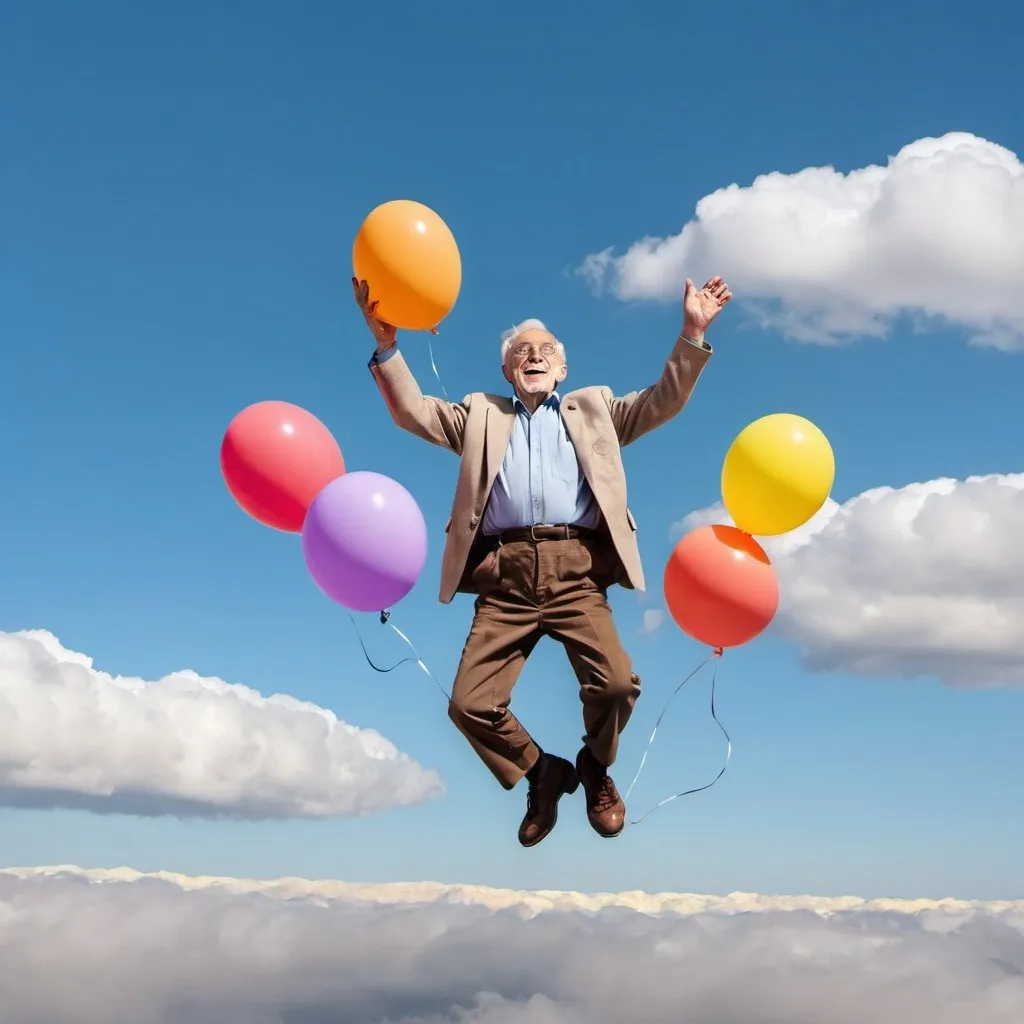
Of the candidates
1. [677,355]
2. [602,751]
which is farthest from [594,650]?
[677,355]

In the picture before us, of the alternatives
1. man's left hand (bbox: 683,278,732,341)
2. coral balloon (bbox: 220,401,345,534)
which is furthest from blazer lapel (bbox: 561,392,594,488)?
coral balloon (bbox: 220,401,345,534)

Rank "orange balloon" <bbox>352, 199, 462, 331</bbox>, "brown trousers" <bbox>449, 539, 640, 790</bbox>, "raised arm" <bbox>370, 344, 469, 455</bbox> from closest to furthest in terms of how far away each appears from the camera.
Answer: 1. "brown trousers" <bbox>449, 539, 640, 790</bbox>
2. "orange balloon" <bbox>352, 199, 462, 331</bbox>
3. "raised arm" <bbox>370, 344, 469, 455</bbox>

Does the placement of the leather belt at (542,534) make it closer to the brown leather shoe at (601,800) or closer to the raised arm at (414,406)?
the raised arm at (414,406)

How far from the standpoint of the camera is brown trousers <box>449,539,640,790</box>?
612cm

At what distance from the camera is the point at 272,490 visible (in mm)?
6609

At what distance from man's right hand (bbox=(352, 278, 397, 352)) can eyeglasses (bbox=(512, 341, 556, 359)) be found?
27.3 inches

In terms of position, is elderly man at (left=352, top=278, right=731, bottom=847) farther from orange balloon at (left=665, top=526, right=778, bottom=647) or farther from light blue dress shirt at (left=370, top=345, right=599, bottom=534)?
orange balloon at (left=665, top=526, right=778, bottom=647)

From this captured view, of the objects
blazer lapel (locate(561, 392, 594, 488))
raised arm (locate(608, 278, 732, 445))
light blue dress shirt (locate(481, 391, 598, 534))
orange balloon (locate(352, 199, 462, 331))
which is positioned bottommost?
light blue dress shirt (locate(481, 391, 598, 534))

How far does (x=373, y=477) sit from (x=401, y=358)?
2.14 feet

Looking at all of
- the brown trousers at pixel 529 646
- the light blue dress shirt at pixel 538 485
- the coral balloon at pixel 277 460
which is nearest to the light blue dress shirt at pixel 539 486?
the light blue dress shirt at pixel 538 485

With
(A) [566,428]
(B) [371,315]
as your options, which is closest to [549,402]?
(A) [566,428]

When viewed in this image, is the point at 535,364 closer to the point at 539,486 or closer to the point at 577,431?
the point at 577,431

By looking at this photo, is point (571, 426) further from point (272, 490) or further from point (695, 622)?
point (272, 490)

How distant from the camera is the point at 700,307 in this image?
249 inches
